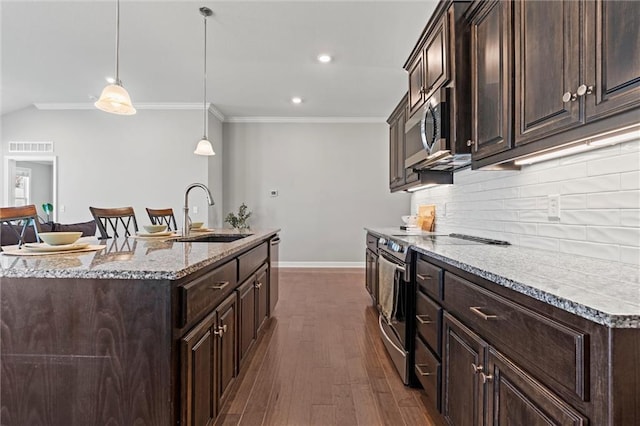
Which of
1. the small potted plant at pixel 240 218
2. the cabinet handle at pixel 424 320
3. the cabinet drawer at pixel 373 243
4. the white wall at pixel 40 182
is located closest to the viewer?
the cabinet handle at pixel 424 320

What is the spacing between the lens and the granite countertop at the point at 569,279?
73cm

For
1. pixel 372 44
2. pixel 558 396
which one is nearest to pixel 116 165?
pixel 372 44

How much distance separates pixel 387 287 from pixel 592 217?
134 centimetres

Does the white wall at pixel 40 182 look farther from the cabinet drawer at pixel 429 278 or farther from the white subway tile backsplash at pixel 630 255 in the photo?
the white subway tile backsplash at pixel 630 255

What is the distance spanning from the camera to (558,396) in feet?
2.78

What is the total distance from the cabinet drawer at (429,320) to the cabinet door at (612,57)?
102 cm

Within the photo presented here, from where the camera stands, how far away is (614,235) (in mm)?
1383

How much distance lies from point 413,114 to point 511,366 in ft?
7.33

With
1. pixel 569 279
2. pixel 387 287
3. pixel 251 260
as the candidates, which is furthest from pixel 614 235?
pixel 251 260

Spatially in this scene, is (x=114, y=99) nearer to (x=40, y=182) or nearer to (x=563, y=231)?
(x=563, y=231)

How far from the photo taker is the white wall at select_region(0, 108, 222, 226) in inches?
229

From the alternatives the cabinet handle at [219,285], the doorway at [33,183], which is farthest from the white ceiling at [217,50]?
the doorway at [33,183]

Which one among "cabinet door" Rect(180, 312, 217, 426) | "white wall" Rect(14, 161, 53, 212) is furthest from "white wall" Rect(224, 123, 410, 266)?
"white wall" Rect(14, 161, 53, 212)

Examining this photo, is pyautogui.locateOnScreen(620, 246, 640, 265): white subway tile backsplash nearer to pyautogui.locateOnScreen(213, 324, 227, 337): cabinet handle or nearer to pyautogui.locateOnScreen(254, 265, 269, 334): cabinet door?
pyautogui.locateOnScreen(213, 324, 227, 337): cabinet handle
